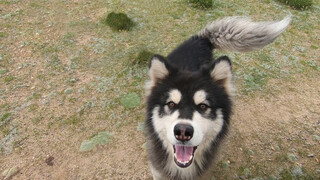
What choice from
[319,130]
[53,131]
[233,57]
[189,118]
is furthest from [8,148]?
[319,130]

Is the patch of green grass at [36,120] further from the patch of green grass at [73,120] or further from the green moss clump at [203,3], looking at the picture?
the green moss clump at [203,3]

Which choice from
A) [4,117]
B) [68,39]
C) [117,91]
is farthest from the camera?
[68,39]

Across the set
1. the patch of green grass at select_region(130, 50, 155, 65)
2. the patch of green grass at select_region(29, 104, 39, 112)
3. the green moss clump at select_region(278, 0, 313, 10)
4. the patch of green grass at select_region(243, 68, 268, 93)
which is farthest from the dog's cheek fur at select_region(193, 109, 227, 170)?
the green moss clump at select_region(278, 0, 313, 10)

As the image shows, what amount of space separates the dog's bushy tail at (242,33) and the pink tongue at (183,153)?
7.69ft

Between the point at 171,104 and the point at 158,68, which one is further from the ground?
the point at 158,68

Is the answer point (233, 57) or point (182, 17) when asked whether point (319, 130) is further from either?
point (182, 17)

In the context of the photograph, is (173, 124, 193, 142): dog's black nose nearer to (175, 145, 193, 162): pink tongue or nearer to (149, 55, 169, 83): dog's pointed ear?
(175, 145, 193, 162): pink tongue

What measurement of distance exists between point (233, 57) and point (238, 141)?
2248mm

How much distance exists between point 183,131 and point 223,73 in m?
0.94

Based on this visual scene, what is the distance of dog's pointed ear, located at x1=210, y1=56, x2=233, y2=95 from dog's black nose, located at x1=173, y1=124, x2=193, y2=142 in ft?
2.73

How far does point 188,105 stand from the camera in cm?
250

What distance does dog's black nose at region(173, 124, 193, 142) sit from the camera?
2205mm

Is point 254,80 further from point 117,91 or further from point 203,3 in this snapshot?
point 203,3

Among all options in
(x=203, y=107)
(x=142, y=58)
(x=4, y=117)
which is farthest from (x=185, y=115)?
(x=4, y=117)
